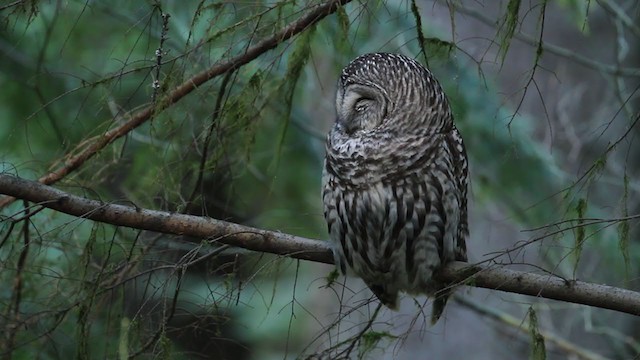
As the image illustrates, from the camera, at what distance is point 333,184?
155 inches

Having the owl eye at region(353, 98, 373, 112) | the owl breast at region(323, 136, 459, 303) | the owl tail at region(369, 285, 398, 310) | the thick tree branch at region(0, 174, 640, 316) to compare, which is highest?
the owl eye at region(353, 98, 373, 112)

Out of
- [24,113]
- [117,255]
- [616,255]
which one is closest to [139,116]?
[117,255]

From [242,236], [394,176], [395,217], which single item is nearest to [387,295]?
[395,217]

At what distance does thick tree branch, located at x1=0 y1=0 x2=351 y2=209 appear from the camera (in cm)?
359

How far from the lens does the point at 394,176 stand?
3824mm

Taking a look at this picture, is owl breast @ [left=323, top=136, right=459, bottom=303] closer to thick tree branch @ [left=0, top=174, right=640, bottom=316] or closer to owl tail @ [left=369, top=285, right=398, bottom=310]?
owl tail @ [left=369, top=285, right=398, bottom=310]

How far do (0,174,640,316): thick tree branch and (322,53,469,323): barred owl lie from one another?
510mm

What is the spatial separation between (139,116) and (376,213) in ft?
2.93

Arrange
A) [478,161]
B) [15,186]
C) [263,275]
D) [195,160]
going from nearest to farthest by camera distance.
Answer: [15,186] → [263,275] → [195,160] → [478,161]

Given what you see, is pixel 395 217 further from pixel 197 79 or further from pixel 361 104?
pixel 197 79

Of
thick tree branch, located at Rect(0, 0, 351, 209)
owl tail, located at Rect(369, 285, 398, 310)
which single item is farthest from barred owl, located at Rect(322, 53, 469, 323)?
thick tree branch, located at Rect(0, 0, 351, 209)

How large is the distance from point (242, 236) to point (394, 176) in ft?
2.46

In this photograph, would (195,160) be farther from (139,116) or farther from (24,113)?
(24,113)

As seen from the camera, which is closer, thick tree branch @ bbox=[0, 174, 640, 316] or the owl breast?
thick tree branch @ bbox=[0, 174, 640, 316]
